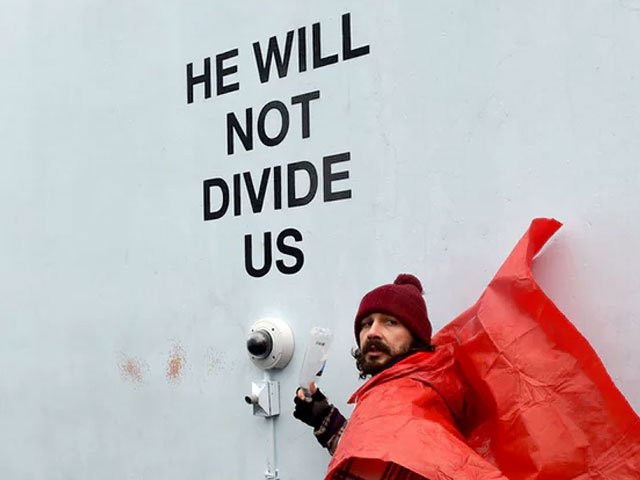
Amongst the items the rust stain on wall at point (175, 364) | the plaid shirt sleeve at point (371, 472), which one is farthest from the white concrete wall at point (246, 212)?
the plaid shirt sleeve at point (371, 472)

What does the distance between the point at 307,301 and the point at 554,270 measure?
0.66 metres

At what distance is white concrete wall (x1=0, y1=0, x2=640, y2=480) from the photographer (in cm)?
179

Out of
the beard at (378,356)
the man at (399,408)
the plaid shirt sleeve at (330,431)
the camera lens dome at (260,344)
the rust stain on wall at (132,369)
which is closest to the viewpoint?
the man at (399,408)

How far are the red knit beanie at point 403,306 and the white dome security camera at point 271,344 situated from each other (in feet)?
1.23

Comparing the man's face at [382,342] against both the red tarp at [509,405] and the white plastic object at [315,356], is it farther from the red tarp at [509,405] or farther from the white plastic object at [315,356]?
the white plastic object at [315,356]

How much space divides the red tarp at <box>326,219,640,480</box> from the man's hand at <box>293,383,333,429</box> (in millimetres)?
323

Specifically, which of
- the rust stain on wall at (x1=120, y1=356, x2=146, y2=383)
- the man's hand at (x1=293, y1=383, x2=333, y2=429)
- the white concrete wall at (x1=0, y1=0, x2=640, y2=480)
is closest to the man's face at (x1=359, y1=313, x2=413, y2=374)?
the white concrete wall at (x1=0, y1=0, x2=640, y2=480)

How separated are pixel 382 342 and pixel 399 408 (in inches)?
8.6

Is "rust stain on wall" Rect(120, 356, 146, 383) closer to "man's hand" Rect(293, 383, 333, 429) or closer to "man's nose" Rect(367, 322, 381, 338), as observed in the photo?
"man's hand" Rect(293, 383, 333, 429)

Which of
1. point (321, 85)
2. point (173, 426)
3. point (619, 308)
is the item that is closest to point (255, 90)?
point (321, 85)

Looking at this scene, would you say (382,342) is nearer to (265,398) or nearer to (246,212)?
(265,398)

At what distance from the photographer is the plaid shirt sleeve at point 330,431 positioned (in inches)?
79.0

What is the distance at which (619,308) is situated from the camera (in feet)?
5.61

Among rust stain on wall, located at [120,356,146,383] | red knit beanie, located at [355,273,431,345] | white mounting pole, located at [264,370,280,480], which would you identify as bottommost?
white mounting pole, located at [264,370,280,480]
